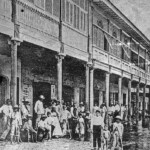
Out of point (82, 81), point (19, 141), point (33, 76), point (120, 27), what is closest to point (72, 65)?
point (33, 76)

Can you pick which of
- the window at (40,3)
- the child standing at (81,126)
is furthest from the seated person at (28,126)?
the window at (40,3)

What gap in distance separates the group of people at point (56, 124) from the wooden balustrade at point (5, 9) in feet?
8.85

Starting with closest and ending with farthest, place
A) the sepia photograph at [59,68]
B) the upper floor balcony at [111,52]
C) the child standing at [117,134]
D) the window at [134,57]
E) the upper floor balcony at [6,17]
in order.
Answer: the upper floor balcony at [6,17] → the sepia photograph at [59,68] → the child standing at [117,134] → the upper floor balcony at [111,52] → the window at [134,57]

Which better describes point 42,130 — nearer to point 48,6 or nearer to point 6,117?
point 6,117

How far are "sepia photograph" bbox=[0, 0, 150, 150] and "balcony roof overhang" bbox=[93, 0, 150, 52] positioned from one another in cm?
7

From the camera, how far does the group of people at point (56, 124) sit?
11.0m

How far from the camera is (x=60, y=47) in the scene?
1439 centimetres

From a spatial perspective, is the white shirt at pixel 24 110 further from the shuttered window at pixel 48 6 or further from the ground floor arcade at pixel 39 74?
the shuttered window at pixel 48 6

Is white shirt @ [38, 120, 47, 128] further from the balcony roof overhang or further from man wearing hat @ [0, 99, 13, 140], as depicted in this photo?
the balcony roof overhang

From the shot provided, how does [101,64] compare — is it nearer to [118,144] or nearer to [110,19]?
[110,19]

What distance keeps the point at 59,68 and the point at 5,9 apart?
4344mm

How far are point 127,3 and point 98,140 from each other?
700 centimetres

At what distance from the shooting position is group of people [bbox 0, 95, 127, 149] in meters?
11.0

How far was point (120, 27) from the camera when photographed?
24016 millimetres
